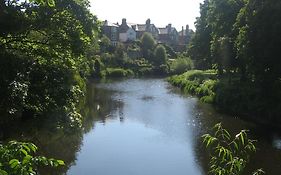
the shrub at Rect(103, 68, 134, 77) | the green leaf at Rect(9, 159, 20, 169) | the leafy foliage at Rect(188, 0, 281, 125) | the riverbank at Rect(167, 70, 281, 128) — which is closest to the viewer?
the green leaf at Rect(9, 159, 20, 169)

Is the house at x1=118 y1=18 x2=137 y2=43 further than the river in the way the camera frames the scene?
Yes

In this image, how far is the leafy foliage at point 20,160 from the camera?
4035 mm

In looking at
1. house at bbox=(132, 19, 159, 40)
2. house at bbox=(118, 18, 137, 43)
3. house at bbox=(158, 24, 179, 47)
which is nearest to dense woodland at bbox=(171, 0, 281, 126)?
house at bbox=(118, 18, 137, 43)

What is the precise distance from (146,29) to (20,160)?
12220 cm

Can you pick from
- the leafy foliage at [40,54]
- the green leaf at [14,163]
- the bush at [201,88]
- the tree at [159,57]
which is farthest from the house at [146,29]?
the green leaf at [14,163]

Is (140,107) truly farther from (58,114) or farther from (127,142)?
(58,114)

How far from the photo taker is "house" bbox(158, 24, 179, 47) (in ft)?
424

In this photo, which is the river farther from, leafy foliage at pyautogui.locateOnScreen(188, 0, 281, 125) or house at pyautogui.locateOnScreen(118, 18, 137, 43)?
house at pyautogui.locateOnScreen(118, 18, 137, 43)

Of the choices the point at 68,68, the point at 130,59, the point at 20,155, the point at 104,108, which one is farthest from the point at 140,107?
the point at 130,59

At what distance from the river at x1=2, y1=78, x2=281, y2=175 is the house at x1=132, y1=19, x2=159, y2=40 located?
295 feet

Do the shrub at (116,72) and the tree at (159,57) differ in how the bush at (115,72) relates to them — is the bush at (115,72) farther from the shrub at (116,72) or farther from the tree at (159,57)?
the tree at (159,57)

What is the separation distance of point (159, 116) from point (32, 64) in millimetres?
14771

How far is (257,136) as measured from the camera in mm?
23891

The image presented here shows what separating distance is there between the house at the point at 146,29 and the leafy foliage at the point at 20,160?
393ft
